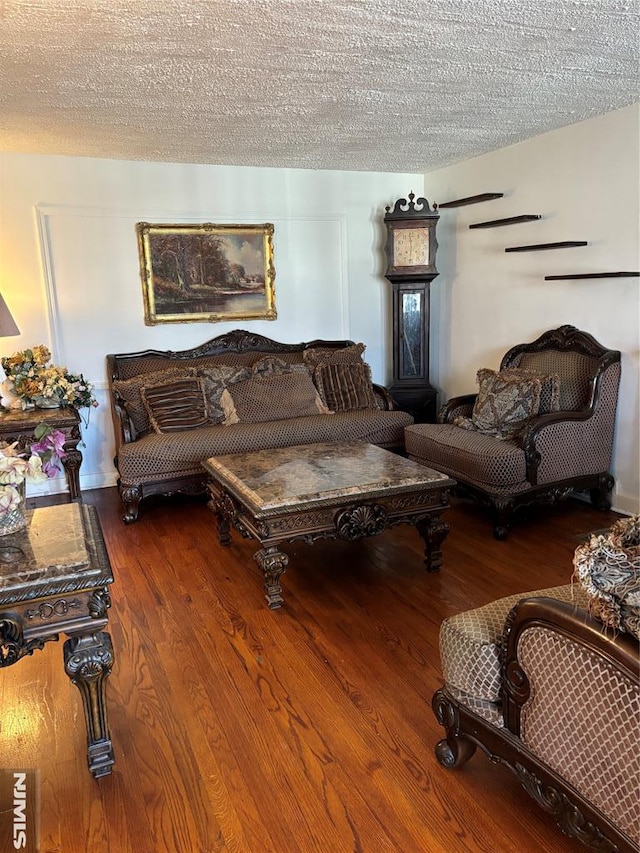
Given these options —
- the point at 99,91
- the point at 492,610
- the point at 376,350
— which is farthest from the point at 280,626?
the point at 376,350

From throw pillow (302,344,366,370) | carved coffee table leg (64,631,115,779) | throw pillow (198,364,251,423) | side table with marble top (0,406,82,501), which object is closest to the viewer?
carved coffee table leg (64,631,115,779)

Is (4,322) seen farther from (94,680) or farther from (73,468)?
(94,680)

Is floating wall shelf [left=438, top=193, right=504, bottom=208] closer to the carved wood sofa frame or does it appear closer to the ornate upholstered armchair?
the ornate upholstered armchair

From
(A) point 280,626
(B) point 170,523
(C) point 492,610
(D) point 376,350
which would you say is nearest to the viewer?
(C) point 492,610

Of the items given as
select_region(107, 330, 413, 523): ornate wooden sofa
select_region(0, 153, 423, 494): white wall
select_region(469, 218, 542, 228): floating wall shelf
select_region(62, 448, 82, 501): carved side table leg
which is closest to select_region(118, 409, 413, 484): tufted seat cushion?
select_region(107, 330, 413, 523): ornate wooden sofa

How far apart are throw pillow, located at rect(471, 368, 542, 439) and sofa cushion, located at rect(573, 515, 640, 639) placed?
2.67 metres

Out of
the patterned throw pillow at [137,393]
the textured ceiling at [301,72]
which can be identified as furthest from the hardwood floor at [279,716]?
the textured ceiling at [301,72]

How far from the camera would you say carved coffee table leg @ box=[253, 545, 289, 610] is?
2.81 m

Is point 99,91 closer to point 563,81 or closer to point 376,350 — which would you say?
point 563,81

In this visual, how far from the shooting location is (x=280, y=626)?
Result: 2.72 m

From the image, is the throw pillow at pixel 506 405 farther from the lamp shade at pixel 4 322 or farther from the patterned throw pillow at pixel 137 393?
the lamp shade at pixel 4 322

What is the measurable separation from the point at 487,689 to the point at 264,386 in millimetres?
3330

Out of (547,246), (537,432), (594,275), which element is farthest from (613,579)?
(547,246)

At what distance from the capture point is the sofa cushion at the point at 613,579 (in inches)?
50.2
